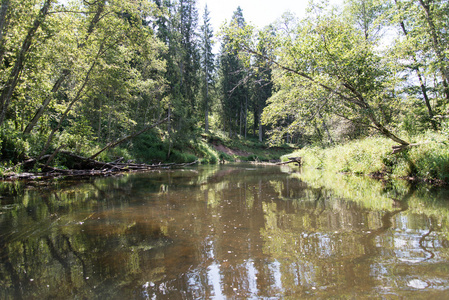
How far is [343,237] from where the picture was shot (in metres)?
3.49

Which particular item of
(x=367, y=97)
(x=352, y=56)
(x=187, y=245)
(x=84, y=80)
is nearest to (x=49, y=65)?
(x=84, y=80)

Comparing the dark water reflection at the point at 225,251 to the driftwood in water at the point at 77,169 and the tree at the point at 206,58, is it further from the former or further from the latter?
the tree at the point at 206,58

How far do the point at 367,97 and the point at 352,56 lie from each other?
6.35ft

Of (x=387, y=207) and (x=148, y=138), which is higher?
(x=148, y=138)

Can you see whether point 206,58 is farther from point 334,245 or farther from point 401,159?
point 334,245

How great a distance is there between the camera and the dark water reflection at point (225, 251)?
7.31 ft

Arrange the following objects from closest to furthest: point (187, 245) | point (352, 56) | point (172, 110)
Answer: point (187, 245), point (352, 56), point (172, 110)

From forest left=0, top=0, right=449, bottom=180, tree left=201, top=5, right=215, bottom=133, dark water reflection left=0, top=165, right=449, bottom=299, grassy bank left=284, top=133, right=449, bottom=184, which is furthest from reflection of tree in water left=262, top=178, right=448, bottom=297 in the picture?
tree left=201, top=5, right=215, bottom=133

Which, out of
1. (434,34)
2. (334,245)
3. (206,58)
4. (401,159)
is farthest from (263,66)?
(206,58)

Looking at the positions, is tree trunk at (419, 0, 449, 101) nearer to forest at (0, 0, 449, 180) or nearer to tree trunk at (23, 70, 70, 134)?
forest at (0, 0, 449, 180)

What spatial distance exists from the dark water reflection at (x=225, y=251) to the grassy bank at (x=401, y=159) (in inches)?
157

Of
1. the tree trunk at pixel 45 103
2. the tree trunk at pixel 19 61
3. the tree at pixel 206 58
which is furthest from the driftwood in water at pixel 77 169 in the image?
the tree at pixel 206 58

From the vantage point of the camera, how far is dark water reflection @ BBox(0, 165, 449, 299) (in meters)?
2.23

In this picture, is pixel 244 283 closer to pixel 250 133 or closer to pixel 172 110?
pixel 172 110
